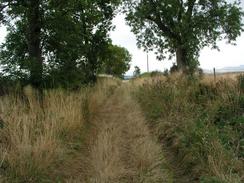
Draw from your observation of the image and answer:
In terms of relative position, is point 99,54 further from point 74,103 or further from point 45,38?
point 74,103

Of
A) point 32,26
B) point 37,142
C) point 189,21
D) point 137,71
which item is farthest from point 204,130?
point 137,71

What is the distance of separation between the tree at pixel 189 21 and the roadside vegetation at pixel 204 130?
1464 centimetres

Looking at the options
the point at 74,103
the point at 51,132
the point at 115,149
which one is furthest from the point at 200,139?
the point at 74,103

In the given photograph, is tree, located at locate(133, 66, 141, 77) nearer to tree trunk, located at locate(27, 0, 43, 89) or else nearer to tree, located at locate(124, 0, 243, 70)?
tree, located at locate(124, 0, 243, 70)

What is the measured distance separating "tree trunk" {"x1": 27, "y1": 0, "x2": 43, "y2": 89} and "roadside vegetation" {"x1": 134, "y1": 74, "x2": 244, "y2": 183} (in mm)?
4603

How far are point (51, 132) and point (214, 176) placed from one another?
286 cm

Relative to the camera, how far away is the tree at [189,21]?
79.6 ft

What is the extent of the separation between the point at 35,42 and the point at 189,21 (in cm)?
1449

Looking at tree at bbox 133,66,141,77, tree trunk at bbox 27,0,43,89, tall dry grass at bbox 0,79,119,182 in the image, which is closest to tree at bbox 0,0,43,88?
tree trunk at bbox 27,0,43,89

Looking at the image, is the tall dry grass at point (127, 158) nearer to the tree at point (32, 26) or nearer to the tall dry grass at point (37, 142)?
A: the tall dry grass at point (37, 142)

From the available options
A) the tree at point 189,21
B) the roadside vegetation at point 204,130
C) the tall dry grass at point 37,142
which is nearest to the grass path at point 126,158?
the roadside vegetation at point 204,130

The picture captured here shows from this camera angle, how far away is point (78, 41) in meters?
13.8

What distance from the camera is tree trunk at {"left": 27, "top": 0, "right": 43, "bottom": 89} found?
1186 centimetres

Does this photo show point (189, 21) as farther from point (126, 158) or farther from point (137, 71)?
point (137, 71)
